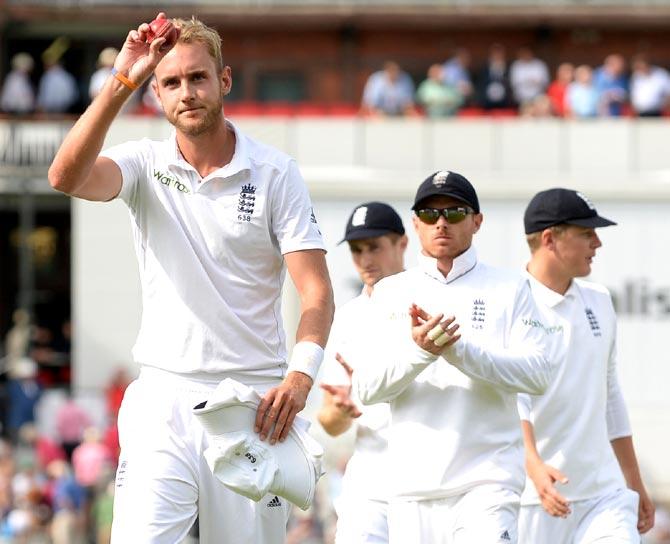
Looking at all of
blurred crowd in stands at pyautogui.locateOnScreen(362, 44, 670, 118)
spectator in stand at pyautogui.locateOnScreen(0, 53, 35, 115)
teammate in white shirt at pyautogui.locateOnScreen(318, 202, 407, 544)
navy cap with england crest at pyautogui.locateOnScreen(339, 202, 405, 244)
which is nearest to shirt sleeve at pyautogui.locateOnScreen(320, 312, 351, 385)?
teammate in white shirt at pyautogui.locateOnScreen(318, 202, 407, 544)

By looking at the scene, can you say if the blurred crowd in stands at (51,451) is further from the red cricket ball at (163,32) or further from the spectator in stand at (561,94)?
the red cricket ball at (163,32)

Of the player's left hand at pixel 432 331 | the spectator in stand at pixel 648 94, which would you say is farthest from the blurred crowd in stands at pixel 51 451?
the player's left hand at pixel 432 331

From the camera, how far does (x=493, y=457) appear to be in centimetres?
749

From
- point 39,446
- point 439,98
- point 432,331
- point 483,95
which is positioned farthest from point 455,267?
point 483,95

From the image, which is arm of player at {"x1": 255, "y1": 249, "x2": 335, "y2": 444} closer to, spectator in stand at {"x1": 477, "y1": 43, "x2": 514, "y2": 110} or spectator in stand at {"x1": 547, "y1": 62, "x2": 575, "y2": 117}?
spectator in stand at {"x1": 547, "y1": 62, "x2": 575, "y2": 117}

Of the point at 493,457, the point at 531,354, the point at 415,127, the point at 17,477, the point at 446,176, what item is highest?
the point at 415,127

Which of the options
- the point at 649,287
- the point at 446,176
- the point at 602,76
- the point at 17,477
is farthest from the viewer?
the point at 602,76

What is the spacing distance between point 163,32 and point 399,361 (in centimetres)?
195

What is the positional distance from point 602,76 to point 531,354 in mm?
23163

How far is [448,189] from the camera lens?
7.70 metres

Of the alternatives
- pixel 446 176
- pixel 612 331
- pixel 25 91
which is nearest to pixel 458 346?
pixel 446 176

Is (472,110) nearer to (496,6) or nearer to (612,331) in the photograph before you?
(496,6)

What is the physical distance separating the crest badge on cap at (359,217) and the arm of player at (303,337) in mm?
2725

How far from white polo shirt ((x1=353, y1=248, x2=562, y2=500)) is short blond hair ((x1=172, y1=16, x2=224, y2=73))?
61.6 inches
